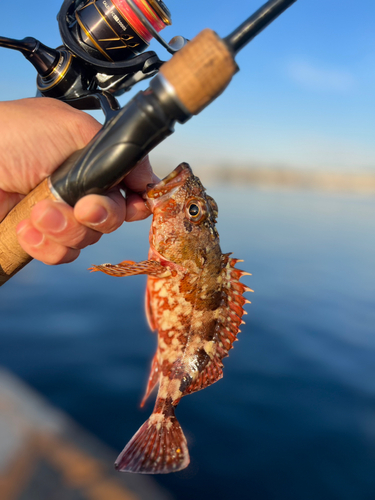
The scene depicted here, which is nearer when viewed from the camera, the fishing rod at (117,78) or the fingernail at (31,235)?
the fishing rod at (117,78)

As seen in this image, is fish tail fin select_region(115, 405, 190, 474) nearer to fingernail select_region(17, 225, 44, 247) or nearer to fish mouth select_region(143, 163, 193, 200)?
fingernail select_region(17, 225, 44, 247)

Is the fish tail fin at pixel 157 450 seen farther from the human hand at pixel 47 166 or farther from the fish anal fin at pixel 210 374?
the human hand at pixel 47 166

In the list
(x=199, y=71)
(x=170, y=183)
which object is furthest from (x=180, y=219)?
(x=199, y=71)

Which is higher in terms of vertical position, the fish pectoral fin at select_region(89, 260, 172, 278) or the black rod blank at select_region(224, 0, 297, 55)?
the black rod blank at select_region(224, 0, 297, 55)

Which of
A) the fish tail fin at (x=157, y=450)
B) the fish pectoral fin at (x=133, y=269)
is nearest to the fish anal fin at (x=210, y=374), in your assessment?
the fish tail fin at (x=157, y=450)

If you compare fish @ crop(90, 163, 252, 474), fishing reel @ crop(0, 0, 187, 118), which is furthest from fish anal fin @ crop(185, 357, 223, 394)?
fishing reel @ crop(0, 0, 187, 118)

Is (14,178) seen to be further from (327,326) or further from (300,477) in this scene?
(327,326)

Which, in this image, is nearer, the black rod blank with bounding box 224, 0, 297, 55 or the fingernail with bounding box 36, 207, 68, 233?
the black rod blank with bounding box 224, 0, 297, 55
